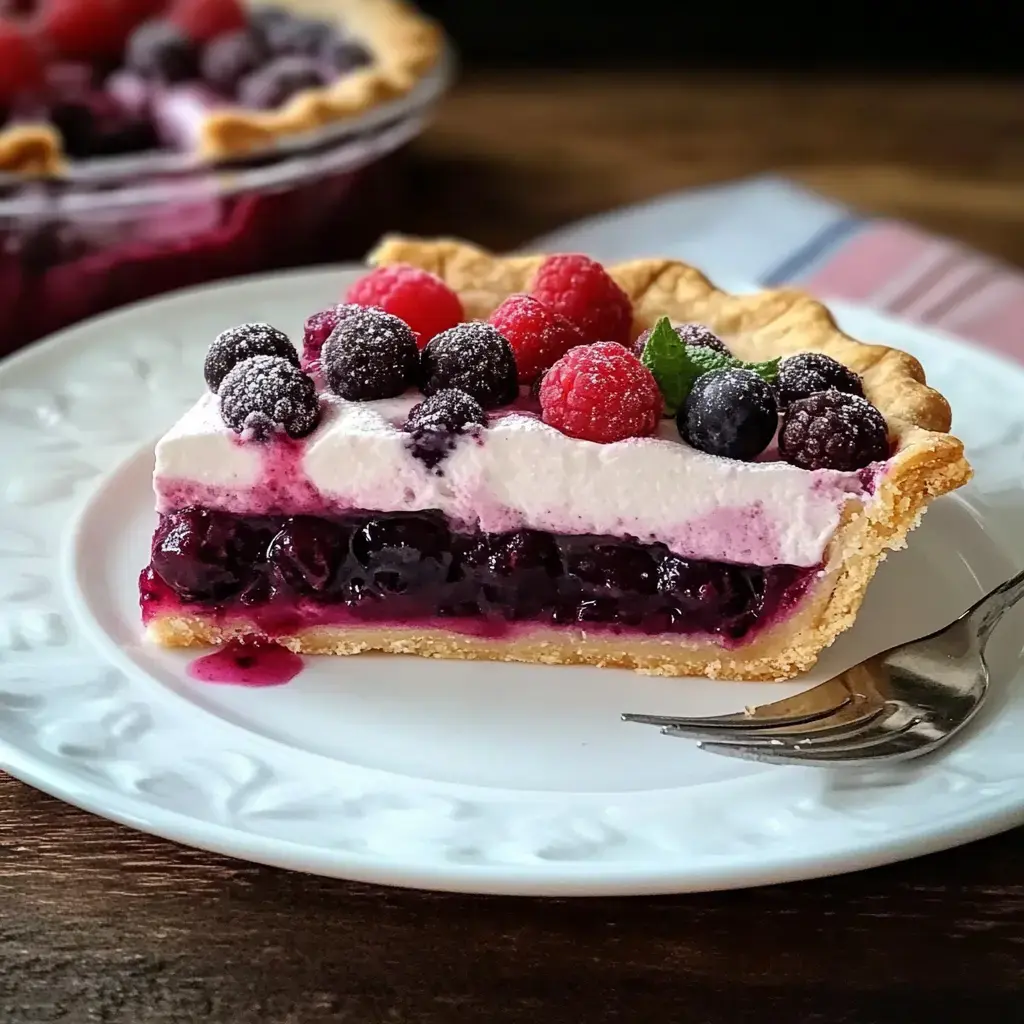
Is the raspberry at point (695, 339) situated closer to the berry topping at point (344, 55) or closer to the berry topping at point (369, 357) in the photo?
the berry topping at point (369, 357)

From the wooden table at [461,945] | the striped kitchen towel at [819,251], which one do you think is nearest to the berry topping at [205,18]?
the striped kitchen towel at [819,251]

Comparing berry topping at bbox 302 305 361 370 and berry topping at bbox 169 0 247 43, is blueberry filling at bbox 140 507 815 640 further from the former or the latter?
berry topping at bbox 169 0 247 43

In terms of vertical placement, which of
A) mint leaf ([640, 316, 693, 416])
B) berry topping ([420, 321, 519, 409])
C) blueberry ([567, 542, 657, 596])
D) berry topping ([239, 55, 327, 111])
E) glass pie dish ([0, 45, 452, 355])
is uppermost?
mint leaf ([640, 316, 693, 416])

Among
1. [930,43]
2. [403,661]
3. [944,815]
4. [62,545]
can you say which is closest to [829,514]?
[944,815]

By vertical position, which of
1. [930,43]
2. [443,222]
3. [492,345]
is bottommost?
[443,222]

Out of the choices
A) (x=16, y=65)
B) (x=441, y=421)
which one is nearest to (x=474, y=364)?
(x=441, y=421)

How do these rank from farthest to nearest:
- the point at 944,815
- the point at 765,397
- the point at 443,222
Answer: the point at 443,222 → the point at 765,397 → the point at 944,815

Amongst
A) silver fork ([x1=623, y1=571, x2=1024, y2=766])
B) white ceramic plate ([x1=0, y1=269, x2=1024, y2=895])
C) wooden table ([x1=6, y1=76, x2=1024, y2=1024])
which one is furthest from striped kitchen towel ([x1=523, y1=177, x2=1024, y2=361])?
wooden table ([x1=6, y1=76, x2=1024, y2=1024])

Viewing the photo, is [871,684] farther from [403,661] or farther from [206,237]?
[206,237]
